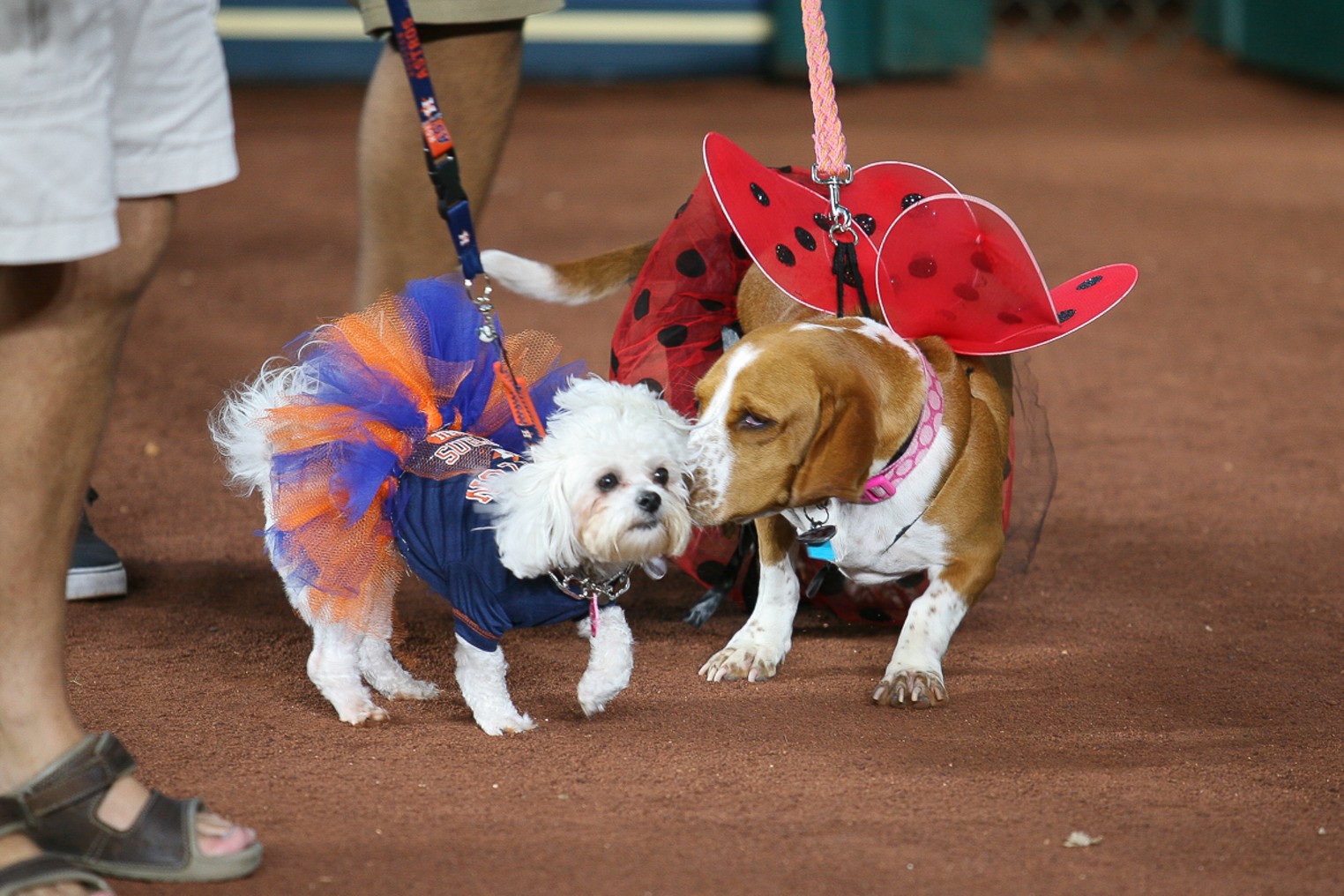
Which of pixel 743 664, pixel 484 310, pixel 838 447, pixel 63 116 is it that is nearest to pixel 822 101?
pixel 838 447

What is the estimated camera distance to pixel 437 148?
2174mm

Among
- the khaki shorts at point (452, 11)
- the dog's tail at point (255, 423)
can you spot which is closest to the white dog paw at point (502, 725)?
the dog's tail at point (255, 423)

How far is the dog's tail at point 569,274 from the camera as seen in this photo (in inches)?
117

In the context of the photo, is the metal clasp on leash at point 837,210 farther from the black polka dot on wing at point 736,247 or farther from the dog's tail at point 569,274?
the dog's tail at point 569,274

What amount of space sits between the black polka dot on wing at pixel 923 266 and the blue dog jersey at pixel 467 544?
33.9 inches

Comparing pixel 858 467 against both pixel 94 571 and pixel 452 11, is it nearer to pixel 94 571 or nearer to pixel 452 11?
pixel 452 11

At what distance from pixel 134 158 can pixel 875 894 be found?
130 centimetres

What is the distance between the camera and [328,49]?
1137cm

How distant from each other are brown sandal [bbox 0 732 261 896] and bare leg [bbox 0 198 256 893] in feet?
0.05

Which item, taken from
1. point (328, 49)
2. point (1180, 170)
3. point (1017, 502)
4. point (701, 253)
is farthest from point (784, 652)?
point (328, 49)

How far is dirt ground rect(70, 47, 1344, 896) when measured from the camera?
1.90m

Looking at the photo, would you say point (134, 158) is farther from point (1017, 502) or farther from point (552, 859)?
point (1017, 502)

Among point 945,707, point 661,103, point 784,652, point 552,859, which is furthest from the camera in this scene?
point 661,103

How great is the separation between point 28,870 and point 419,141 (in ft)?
6.07
